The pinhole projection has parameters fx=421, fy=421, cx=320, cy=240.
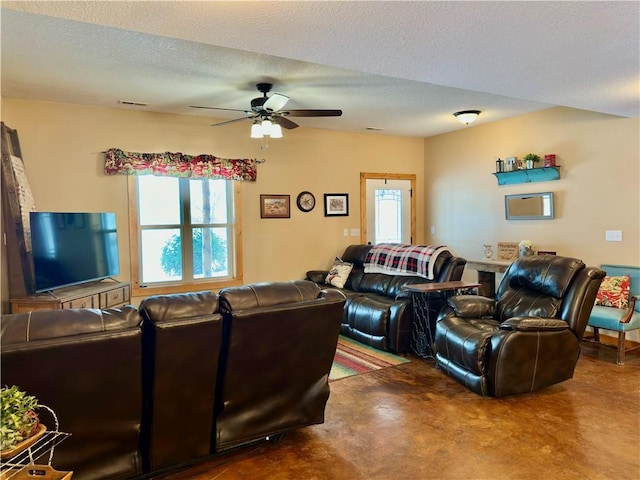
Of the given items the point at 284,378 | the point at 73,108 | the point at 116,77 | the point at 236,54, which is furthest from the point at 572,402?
the point at 73,108

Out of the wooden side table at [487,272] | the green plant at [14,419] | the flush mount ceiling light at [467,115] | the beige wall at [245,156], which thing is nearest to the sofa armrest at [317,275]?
the beige wall at [245,156]

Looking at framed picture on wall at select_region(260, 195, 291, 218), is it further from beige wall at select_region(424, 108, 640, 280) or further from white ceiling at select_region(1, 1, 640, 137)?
beige wall at select_region(424, 108, 640, 280)

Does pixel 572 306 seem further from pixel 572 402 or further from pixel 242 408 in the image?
pixel 242 408

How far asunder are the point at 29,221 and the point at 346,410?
11.2ft

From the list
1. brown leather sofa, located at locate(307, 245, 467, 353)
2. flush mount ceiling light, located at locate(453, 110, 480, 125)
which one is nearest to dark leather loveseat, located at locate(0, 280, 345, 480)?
brown leather sofa, located at locate(307, 245, 467, 353)

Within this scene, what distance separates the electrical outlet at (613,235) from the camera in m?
4.53

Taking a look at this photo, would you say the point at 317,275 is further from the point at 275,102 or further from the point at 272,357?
the point at 272,357

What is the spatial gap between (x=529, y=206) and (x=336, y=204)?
2.62m

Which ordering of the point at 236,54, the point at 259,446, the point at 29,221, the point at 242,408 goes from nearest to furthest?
the point at 242,408, the point at 259,446, the point at 236,54, the point at 29,221

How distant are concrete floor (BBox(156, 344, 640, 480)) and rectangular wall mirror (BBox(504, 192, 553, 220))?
2.29 meters

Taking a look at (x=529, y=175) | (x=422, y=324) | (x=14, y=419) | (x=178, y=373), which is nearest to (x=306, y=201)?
(x=422, y=324)

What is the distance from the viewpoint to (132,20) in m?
2.10

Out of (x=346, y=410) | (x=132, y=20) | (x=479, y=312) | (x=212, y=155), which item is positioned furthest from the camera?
(x=212, y=155)

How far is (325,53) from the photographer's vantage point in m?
2.57
